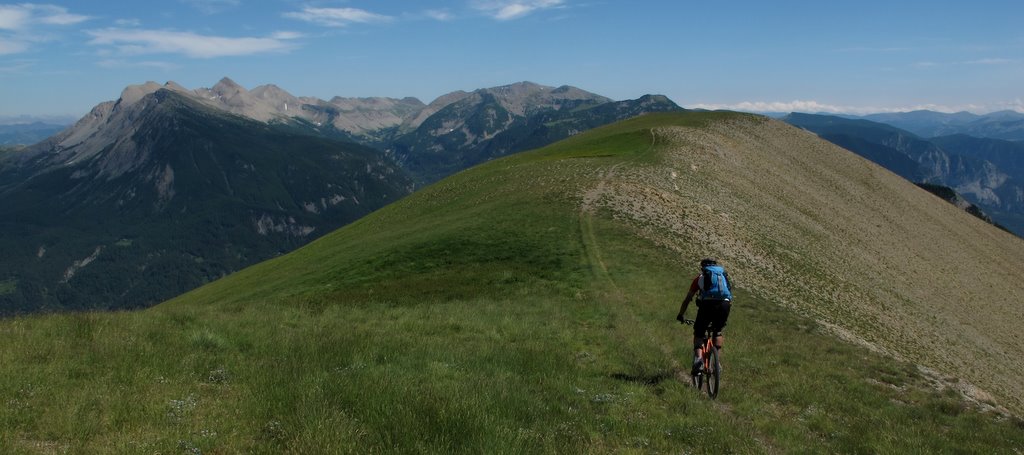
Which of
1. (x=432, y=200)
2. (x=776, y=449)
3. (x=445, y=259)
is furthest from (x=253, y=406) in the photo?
(x=432, y=200)

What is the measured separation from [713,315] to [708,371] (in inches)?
62.0

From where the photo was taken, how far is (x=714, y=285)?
616 inches

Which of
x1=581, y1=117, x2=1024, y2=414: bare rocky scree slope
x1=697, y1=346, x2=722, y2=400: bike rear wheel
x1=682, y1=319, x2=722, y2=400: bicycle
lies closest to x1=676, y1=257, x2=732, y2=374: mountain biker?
x1=682, y1=319, x2=722, y2=400: bicycle

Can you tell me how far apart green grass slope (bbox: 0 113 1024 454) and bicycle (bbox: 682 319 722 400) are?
793 millimetres

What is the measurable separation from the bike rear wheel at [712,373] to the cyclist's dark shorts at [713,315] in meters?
0.60

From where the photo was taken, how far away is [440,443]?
851 centimetres

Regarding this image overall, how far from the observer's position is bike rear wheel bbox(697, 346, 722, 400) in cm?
1488

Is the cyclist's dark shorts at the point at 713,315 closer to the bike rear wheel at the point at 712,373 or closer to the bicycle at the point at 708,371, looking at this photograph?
the bicycle at the point at 708,371

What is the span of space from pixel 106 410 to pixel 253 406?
236cm

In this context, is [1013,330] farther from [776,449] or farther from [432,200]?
[432,200]

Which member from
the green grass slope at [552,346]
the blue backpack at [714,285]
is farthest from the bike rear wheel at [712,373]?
the blue backpack at [714,285]

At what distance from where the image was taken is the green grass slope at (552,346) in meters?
A: 9.43

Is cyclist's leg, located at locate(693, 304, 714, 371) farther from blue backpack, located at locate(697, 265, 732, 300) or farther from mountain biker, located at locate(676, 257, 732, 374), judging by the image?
blue backpack, located at locate(697, 265, 732, 300)

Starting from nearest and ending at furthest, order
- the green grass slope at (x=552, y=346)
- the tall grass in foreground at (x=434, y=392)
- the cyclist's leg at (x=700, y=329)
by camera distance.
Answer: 1. the tall grass in foreground at (x=434, y=392)
2. the green grass slope at (x=552, y=346)
3. the cyclist's leg at (x=700, y=329)
